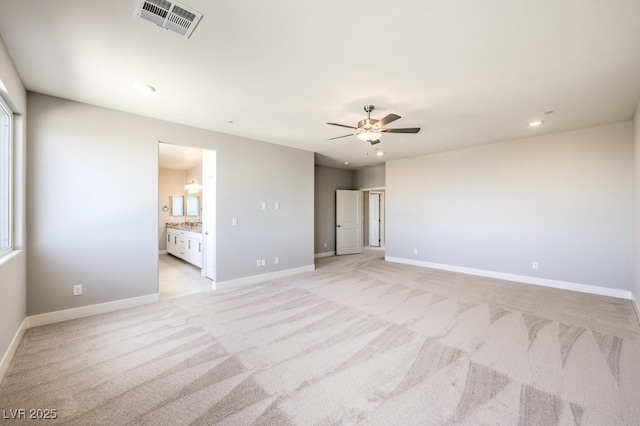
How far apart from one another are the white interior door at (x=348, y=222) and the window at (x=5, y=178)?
6859 millimetres

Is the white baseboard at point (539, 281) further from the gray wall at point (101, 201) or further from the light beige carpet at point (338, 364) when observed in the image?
the gray wall at point (101, 201)

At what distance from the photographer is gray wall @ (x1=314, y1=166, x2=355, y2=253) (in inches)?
322

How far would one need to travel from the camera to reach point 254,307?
3.84 m

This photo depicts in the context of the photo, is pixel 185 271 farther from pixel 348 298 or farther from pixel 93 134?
pixel 348 298

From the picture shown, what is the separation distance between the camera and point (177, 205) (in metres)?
8.84

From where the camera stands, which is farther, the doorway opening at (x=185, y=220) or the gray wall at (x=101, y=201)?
the doorway opening at (x=185, y=220)

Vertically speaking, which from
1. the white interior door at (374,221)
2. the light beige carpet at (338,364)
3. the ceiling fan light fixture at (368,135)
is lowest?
the light beige carpet at (338,364)

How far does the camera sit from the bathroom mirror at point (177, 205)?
879cm

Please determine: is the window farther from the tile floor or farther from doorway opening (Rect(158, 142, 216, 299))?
the tile floor

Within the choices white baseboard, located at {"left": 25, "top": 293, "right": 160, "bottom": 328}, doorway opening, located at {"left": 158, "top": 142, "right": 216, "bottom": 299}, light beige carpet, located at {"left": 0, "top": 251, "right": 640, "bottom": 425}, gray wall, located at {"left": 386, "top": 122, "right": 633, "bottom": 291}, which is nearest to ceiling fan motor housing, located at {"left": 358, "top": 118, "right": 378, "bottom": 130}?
light beige carpet, located at {"left": 0, "top": 251, "right": 640, "bottom": 425}

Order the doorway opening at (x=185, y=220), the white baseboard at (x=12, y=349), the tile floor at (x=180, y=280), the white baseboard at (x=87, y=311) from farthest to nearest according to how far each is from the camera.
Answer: the doorway opening at (x=185, y=220) → the tile floor at (x=180, y=280) → the white baseboard at (x=87, y=311) → the white baseboard at (x=12, y=349)

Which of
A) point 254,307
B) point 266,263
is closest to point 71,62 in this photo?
point 254,307

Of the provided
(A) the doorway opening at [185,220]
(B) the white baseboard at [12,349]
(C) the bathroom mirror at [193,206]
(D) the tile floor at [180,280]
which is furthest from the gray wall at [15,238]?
(C) the bathroom mirror at [193,206]

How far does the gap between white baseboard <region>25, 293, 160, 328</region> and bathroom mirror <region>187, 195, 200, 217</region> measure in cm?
486
